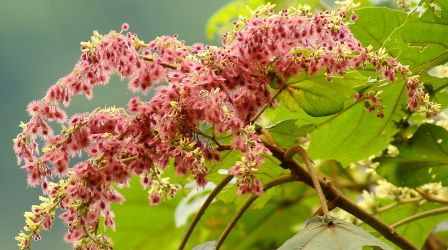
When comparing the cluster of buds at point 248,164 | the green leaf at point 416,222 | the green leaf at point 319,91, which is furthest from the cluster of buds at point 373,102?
the green leaf at point 416,222

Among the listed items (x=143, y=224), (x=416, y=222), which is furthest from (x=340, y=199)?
(x=143, y=224)

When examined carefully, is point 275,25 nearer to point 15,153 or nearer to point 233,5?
point 15,153

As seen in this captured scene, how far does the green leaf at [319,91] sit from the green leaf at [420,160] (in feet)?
1.58

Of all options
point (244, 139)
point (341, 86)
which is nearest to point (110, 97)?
point (244, 139)

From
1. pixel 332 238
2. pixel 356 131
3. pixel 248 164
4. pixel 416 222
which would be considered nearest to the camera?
pixel 248 164

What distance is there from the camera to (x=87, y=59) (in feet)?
4.52

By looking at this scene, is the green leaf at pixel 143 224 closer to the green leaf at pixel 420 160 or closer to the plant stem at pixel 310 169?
the green leaf at pixel 420 160

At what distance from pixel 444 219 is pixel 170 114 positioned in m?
1.35

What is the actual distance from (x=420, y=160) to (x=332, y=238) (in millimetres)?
781

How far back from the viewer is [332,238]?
4.38ft

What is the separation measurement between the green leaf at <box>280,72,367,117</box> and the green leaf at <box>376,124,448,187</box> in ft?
1.58

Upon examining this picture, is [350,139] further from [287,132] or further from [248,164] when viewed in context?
[248,164]

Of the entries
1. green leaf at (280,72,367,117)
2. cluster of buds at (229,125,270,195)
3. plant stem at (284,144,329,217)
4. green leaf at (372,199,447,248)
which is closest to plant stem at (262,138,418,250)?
plant stem at (284,144,329,217)

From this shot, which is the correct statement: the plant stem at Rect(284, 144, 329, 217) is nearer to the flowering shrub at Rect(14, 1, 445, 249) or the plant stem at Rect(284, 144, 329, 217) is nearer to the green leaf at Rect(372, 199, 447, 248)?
the flowering shrub at Rect(14, 1, 445, 249)
